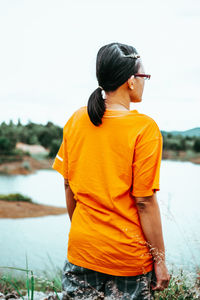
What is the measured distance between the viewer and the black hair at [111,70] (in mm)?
1131

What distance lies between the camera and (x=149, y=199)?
1138 millimetres

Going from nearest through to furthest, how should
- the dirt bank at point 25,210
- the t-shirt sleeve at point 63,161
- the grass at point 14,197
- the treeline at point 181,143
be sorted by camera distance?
the t-shirt sleeve at point 63,161 < the treeline at point 181,143 < the dirt bank at point 25,210 < the grass at point 14,197

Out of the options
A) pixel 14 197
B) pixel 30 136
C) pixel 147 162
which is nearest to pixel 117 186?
pixel 147 162

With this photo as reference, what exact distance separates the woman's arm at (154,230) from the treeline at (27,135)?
12.4 ft

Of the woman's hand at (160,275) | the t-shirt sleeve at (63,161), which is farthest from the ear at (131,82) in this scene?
the woman's hand at (160,275)

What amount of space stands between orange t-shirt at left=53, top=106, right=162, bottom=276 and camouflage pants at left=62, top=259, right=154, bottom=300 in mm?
41

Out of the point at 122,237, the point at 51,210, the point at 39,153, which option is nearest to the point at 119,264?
the point at 122,237

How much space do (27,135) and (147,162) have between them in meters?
4.20

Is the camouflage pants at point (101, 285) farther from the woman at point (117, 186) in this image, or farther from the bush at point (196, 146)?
the bush at point (196, 146)

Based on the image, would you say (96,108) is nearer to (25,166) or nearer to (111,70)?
(111,70)

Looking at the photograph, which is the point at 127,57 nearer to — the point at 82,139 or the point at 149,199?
the point at 82,139

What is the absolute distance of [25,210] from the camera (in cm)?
448

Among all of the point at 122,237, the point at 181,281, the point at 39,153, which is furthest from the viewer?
the point at 39,153

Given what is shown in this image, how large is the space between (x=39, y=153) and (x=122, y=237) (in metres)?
4.07
